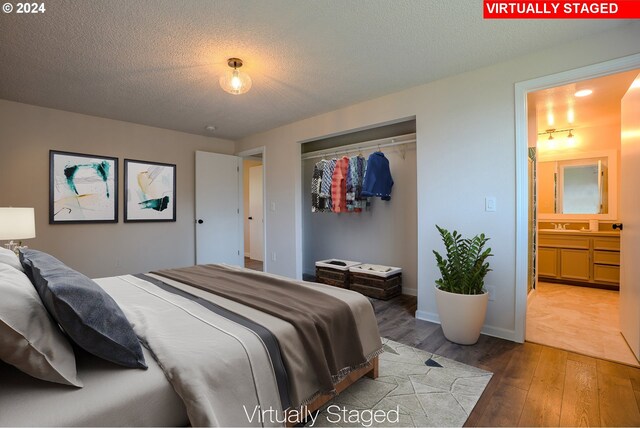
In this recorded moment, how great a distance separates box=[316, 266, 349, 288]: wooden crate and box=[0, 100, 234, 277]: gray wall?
2.09m

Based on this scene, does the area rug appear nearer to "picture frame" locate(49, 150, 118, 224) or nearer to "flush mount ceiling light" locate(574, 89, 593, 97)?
"flush mount ceiling light" locate(574, 89, 593, 97)

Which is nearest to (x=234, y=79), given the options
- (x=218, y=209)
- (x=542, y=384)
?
(x=218, y=209)

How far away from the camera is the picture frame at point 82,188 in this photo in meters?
3.49

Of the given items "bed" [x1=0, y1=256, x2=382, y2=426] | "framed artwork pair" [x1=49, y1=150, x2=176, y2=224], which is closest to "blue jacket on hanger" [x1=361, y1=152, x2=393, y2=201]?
"bed" [x1=0, y1=256, x2=382, y2=426]

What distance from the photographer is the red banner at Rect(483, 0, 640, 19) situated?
189cm

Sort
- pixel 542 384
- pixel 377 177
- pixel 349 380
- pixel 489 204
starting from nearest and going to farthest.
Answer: pixel 349 380 → pixel 542 384 → pixel 489 204 → pixel 377 177

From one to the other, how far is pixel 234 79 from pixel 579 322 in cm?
383

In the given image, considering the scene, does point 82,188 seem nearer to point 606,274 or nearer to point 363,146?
point 363,146

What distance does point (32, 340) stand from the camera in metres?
0.84

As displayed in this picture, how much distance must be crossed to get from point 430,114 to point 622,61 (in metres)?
1.33

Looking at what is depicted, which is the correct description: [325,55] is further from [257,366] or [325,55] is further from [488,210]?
[257,366]

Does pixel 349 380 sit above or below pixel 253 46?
below

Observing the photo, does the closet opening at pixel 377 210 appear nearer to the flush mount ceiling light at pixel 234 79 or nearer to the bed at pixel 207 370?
the flush mount ceiling light at pixel 234 79

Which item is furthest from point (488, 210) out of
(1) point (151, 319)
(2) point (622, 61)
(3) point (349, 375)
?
(1) point (151, 319)
